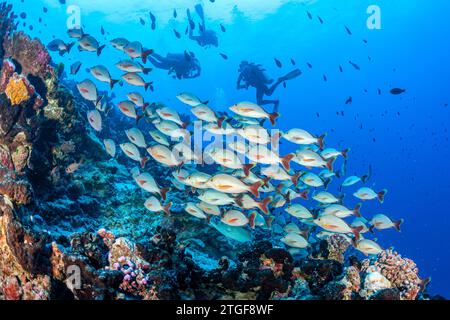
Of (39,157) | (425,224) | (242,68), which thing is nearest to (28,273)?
(39,157)

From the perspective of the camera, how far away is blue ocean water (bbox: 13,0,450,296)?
172 feet

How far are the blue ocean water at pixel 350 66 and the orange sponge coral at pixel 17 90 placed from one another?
64.9 feet

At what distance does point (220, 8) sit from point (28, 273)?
5367 centimetres

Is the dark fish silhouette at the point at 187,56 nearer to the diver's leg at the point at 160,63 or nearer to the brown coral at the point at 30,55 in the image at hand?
the diver's leg at the point at 160,63

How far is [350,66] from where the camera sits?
88.1 metres

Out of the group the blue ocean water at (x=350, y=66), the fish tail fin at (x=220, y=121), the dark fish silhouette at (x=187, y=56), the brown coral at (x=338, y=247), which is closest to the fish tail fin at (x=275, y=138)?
the fish tail fin at (x=220, y=121)

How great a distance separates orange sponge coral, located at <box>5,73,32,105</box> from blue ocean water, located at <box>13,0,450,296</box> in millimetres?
19767

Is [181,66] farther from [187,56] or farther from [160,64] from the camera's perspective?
[187,56]

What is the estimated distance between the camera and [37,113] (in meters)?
8.45

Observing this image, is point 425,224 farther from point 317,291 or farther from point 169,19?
point 317,291

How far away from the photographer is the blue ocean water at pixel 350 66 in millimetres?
52406

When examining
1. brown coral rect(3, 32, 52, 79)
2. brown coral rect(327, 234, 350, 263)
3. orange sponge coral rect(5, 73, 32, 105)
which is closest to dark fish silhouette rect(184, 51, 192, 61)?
brown coral rect(3, 32, 52, 79)

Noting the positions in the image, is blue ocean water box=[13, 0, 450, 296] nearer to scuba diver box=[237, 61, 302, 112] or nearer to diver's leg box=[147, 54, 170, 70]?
diver's leg box=[147, 54, 170, 70]
